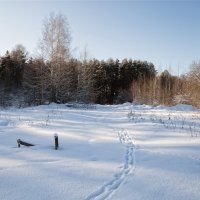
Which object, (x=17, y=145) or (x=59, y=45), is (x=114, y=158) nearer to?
(x=17, y=145)

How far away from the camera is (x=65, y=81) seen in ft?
87.4

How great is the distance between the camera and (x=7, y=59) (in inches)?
1889

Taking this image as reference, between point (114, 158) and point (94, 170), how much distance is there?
1.03 m

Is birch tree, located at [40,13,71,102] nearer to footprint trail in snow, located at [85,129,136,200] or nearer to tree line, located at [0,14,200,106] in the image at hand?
tree line, located at [0,14,200,106]

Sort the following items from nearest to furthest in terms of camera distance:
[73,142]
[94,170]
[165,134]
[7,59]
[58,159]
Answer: [94,170] → [58,159] → [73,142] → [165,134] → [7,59]

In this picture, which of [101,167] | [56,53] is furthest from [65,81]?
[101,167]

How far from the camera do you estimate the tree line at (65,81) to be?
26.1 meters

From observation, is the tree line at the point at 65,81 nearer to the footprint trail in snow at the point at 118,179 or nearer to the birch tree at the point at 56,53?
the birch tree at the point at 56,53

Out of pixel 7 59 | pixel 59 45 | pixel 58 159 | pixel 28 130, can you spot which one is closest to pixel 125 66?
pixel 7 59

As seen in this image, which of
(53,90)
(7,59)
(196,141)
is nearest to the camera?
(196,141)

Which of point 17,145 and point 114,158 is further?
point 17,145

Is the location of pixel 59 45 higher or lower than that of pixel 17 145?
higher

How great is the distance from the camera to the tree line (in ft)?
85.7

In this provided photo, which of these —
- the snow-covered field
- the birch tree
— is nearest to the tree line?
the birch tree
